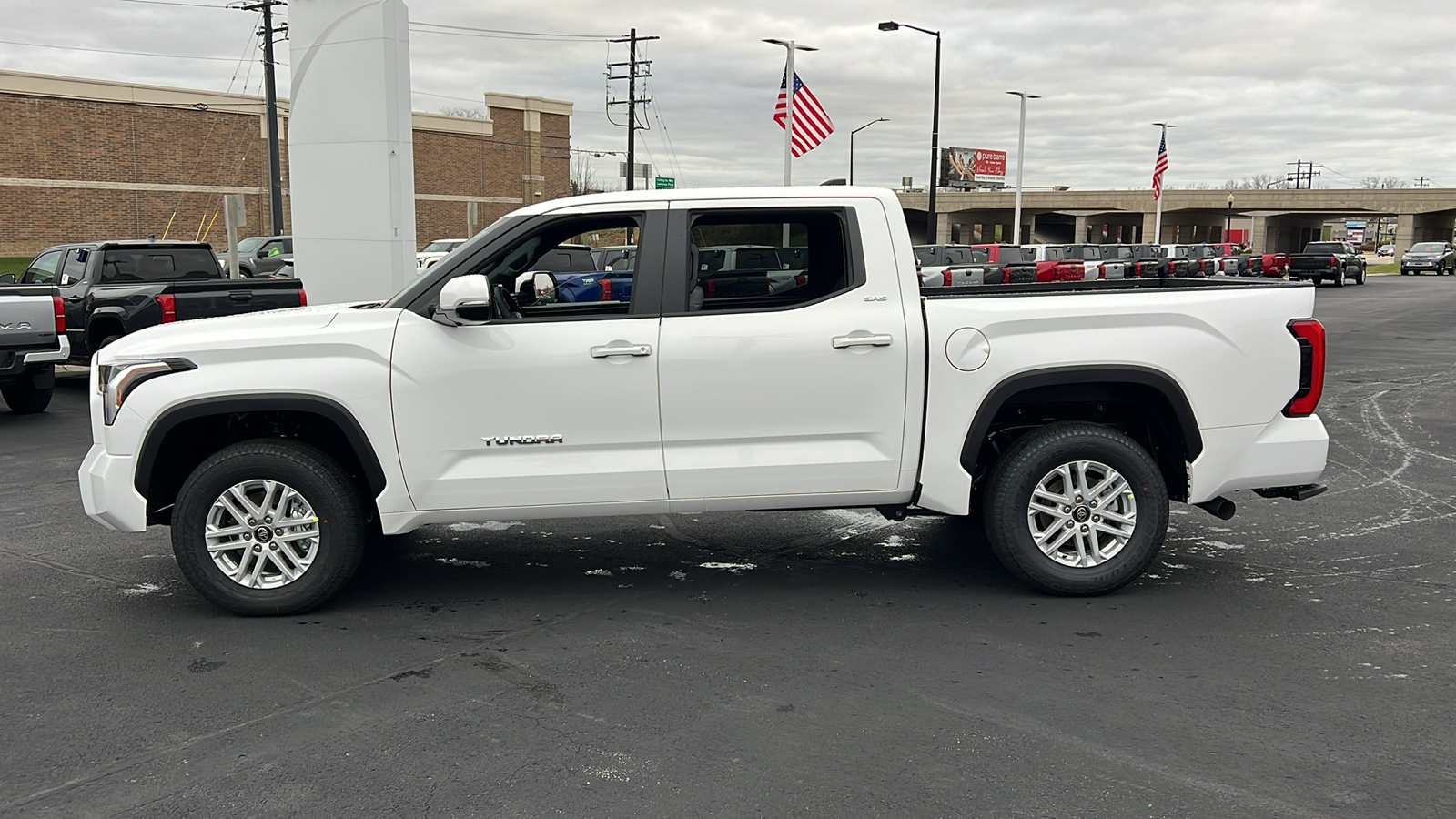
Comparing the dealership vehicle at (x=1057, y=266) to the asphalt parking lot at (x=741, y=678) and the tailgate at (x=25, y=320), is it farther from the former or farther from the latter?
the asphalt parking lot at (x=741, y=678)

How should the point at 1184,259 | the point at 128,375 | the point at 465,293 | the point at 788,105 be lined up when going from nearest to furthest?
1. the point at 465,293
2. the point at 128,375
3. the point at 788,105
4. the point at 1184,259

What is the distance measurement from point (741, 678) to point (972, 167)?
414ft

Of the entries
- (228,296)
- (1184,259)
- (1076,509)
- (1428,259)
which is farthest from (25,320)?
(1428,259)

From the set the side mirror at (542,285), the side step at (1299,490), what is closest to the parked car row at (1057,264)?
the side step at (1299,490)

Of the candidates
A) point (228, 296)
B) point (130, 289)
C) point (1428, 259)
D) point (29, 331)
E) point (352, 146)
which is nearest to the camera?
point (29, 331)

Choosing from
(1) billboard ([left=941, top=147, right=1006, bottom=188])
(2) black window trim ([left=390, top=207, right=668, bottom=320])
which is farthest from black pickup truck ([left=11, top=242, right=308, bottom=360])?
(1) billboard ([left=941, top=147, right=1006, bottom=188])

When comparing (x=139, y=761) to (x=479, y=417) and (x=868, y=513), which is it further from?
(x=868, y=513)

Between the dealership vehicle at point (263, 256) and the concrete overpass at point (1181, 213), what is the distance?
57.6 m

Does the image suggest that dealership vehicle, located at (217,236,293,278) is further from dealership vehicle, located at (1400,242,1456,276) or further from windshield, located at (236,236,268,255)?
dealership vehicle, located at (1400,242,1456,276)

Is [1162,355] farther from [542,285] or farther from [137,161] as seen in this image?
[137,161]

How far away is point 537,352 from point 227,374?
1398 mm

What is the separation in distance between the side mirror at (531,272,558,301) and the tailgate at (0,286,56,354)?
796 centimetres

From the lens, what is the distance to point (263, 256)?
32.1 m

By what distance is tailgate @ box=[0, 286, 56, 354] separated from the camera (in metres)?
11.4
